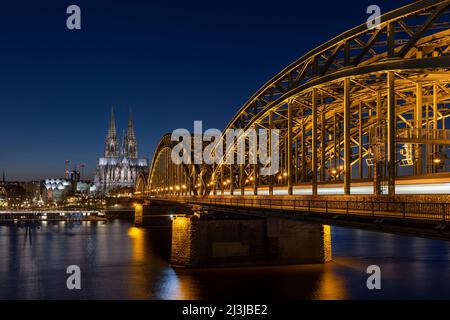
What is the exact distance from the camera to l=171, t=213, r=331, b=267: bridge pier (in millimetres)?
54406

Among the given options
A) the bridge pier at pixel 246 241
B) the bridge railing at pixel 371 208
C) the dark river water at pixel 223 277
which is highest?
the bridge railing at pixel 371 208

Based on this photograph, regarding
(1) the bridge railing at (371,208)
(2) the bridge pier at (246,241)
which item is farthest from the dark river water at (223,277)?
(1) the bridge railing at (371,208)

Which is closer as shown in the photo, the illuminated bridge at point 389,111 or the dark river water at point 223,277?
the illuminated bridge at point 389,111

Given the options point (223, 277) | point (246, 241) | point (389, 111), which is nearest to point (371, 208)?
point (389, 111)

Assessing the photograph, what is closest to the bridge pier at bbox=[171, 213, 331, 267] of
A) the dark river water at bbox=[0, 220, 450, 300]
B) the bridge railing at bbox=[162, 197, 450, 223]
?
the dark river water at bbox=[0, 220, 450, 300]

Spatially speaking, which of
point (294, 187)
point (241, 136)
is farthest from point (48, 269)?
point (294, 187)

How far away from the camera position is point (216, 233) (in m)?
54.9

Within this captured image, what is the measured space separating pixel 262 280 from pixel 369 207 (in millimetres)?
21606

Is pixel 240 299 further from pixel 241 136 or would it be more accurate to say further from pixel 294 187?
pixel 241 136

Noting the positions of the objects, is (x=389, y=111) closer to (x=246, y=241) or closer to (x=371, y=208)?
(x=371, y=208)

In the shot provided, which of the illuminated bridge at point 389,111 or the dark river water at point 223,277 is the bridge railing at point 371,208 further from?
the dark river water at point 223,277

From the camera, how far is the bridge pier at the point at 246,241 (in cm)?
5441

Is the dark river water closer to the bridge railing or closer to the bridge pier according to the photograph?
the bridge pier

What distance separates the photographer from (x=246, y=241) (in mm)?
55375
